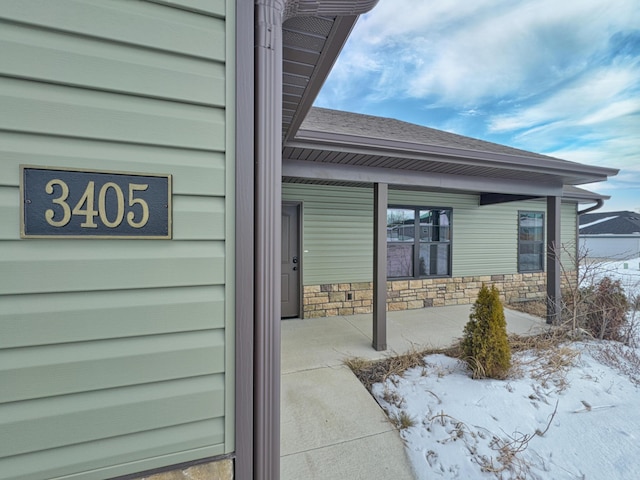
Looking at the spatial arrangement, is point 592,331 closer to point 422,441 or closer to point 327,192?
point 422,441

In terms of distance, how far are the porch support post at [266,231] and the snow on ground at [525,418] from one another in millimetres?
1446

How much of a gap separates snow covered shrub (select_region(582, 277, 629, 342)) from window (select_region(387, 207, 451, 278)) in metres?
2.33

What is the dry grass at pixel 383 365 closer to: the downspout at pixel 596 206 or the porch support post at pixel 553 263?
the porch support post at pixel 553 263

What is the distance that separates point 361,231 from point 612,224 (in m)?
29.9

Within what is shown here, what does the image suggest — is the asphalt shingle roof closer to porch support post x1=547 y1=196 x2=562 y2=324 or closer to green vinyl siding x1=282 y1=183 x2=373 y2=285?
porch support post x1=547 y1=196 x2=562 y2=324

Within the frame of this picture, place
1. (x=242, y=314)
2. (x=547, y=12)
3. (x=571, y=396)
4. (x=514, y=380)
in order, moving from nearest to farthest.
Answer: (x=242, y=314)
(x=571, y=396)
(x=514, y=380)
(x=547, y=12)

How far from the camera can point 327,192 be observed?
16.9 feet

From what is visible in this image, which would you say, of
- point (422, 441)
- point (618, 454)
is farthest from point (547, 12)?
point (422, 441)

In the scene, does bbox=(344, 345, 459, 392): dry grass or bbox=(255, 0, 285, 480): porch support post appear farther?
bbox=(344, 345, 459, 392): dry grass

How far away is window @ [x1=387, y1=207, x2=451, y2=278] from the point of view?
5.77 meters

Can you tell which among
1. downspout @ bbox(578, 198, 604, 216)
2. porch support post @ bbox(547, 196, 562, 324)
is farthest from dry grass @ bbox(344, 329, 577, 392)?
downspout @ bbox(578, 198, 604, 216)

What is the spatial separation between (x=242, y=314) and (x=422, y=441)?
2010 millimetres

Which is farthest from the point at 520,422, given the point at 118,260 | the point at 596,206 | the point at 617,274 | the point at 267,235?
the point at 596,206

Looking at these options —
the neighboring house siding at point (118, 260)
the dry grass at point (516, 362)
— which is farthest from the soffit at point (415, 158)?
the dry grass at point (516, 362)
